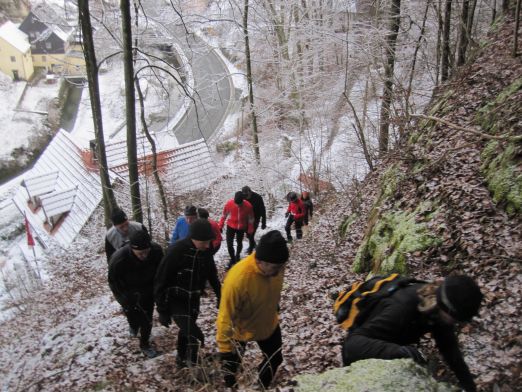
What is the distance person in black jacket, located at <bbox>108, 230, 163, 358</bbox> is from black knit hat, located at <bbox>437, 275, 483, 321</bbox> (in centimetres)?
322

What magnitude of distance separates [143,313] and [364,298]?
3.28 meters

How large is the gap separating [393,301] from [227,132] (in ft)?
98.2

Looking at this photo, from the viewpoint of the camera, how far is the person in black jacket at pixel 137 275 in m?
4.60

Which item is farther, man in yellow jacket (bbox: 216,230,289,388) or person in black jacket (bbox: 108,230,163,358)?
person in black jacket (bbox: 108,230,163,358)

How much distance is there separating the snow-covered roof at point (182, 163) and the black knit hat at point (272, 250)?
19663mm

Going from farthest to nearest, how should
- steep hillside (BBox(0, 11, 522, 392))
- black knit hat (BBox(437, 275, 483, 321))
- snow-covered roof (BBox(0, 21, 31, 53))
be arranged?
snow-covered roof (BBox(0, 21, 31, 53)) < steep hillside (BBox(0, 11, 522, 392)) < black knit hat (BBox(437, 275, 483, 321))

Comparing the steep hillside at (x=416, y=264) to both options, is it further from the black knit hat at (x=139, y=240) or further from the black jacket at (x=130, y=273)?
the black knit hat at (x=139, y=240)

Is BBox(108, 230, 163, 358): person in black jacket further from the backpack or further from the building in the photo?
the building

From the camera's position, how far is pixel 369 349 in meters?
2.72

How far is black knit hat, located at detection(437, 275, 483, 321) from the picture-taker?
2.43m

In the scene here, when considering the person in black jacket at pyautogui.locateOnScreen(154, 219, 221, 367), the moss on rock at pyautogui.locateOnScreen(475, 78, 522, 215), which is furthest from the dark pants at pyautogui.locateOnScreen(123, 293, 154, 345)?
the moss on rock at pyautogui.locateOnScreen(475, 78, 522, 215)

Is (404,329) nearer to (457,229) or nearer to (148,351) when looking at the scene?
(457,229)

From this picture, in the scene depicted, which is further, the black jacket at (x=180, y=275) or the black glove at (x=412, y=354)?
the black jacket at (x=180, y=275)

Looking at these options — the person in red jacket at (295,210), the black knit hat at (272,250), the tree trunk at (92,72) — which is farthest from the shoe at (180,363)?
the person in red jacket at (295,210)
